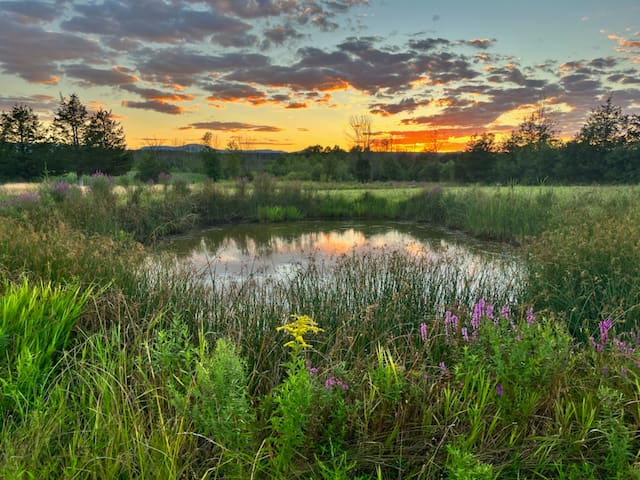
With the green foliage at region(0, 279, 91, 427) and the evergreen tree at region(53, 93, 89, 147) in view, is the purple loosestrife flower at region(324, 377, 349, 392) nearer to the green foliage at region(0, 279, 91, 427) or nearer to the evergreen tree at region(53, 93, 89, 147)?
the green foliage at region(0, 279, 91, 427)

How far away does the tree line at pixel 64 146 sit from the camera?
26.8 m

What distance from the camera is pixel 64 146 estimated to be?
90.8ft

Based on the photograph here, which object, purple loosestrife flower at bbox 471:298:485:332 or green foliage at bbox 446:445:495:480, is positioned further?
purple loosestrife flower at bbox 471:298:485:332

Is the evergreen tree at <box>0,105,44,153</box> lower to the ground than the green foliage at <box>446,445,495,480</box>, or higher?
higher

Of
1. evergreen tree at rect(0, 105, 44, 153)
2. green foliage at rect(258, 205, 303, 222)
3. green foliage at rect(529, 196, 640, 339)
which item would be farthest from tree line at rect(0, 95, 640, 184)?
green foliage at rect(529, 196, 640, 339)

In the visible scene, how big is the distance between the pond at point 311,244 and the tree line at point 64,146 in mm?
18765

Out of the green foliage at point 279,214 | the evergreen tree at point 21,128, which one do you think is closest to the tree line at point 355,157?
the evergreen tree at point 21,128

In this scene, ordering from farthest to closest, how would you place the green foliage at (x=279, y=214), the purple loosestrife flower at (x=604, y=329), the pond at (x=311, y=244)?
the green foliage at (x=279, y=214)
the pond at (x=311, y=244)
the purple loosestrife flower at (x=604, y=329)

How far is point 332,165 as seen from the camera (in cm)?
3466

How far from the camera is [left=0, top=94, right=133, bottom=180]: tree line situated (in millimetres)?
26781

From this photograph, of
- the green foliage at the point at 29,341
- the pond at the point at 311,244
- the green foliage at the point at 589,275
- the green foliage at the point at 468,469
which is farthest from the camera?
the pond at the point at 311,244

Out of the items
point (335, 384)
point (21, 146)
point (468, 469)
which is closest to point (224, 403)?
point (335, 384)

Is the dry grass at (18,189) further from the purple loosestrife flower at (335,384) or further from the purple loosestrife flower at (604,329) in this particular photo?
the purple loosestrife flower at (604,329)

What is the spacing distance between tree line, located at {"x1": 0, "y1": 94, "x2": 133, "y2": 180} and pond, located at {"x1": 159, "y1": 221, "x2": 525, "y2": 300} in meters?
18.8
